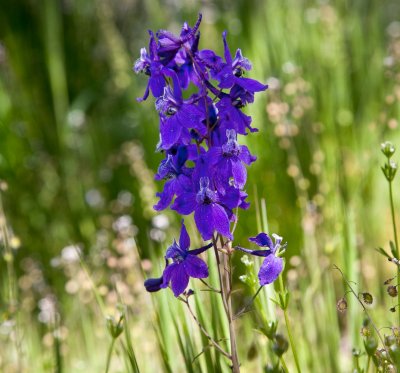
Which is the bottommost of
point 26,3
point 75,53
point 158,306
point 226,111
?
point 158,306

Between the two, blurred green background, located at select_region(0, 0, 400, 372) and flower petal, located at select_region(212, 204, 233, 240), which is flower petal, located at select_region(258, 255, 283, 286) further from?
blurred green background, located at select_region(0, 0, 400, 372)

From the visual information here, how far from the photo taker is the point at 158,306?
156 centimetres

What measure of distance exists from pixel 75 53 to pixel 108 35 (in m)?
1.19

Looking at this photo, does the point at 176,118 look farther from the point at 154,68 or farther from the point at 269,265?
the point at 269,265

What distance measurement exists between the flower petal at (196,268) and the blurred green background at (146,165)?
368mm

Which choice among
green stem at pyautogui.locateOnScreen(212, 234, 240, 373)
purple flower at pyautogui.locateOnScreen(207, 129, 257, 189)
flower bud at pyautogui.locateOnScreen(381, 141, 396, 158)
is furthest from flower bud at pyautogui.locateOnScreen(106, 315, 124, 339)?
flower bud at pyautogui.locateOnScreen(381, 141, 396, 158)

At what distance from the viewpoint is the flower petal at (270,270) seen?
1.05 meters

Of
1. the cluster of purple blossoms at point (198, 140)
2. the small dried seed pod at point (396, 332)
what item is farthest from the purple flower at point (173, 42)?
the small dried seed pod at point (396, 332)

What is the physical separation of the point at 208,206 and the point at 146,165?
1.84m

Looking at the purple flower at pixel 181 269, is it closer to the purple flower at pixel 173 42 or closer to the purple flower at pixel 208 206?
the purple flower at pixel 208 206

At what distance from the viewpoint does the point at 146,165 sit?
9.44 ft

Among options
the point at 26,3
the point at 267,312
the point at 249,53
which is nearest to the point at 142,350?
the point at 267,312

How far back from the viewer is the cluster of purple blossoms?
106 centimetres

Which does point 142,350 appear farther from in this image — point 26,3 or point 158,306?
point 26,3
